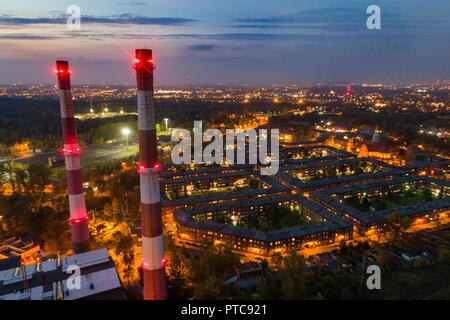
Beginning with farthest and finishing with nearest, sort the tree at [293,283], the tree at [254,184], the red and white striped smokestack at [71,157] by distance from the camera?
1. the tree at [254,184]
2. the red and white striped smokestack at [71,157]
3. the tree at [293,283]

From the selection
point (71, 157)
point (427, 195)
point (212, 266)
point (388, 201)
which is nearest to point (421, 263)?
point (388, 201)

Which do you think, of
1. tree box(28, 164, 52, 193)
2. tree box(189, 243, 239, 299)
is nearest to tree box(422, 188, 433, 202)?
tree box(189, 243, 239, 299)

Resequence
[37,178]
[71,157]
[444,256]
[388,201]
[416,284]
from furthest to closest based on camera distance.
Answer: [37,178] → [388,201] → [444,256] → [71,157] → [416,284]

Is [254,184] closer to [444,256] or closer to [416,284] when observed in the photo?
[444,256]

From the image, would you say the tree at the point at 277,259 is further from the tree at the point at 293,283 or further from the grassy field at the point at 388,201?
the grassy field at the point at 388,201

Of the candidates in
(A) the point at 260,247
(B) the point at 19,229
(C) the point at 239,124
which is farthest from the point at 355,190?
(C) the point at 239,124

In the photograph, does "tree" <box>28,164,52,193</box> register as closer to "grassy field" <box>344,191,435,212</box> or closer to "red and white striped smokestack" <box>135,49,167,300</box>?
"red and white striped smokestack" <box>135,49,167,300</box>

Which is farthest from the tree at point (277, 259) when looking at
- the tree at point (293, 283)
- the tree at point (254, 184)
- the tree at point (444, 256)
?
the tree at point (254, 184)
